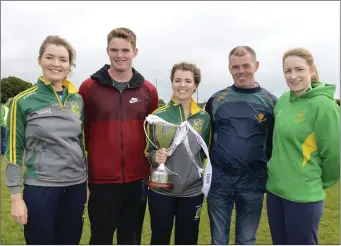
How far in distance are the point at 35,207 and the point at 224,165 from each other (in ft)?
6.41

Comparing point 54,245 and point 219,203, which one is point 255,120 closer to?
point 219,203

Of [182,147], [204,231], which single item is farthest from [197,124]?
[204,231]

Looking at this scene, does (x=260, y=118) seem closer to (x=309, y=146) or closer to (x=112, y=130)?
(x=309, y=146)

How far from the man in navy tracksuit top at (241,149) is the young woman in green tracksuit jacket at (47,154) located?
149 centimetres

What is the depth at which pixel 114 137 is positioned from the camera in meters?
3.67

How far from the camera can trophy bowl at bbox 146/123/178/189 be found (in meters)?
3.50

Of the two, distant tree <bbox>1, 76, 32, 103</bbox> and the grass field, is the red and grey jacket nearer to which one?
the grass field

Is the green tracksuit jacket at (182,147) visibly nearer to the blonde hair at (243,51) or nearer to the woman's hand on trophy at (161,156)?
the woman's hand on trophy at (161,156)

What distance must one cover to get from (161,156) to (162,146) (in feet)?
0.80

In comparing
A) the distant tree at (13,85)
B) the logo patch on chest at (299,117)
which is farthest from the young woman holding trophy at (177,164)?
the distant tree at (13,85)

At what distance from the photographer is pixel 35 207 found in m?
3.13

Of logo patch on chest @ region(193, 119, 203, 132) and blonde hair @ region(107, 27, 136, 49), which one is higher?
blonde hair @ region(107, 27, 136, 49)

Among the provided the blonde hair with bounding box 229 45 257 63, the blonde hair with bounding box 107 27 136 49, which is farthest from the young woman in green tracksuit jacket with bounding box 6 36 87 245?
the blonde hair with bounding box 229 45 257 63

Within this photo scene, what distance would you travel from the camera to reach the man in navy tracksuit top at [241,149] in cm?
371
